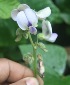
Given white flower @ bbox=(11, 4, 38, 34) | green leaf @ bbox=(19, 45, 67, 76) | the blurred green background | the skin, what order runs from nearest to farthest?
white flower @ bbox=(11, 4, 38, 34), the blurred green background, the skin, green leaf @ bbox=(19, 45, 67, 76)

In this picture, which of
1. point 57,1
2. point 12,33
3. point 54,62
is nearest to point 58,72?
point 54,62

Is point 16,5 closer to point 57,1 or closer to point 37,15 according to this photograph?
point 37,15

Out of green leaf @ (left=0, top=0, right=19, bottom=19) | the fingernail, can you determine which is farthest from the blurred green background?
the fingernail

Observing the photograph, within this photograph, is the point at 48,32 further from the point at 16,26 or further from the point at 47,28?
the point at 16,26

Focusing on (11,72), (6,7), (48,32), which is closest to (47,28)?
(48,32)

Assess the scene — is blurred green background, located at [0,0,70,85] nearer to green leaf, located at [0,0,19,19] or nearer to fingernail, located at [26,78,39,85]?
green leaf, located at [0,0,19,19]

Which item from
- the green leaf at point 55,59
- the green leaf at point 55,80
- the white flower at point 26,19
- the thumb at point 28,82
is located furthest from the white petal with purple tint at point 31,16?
the green leaf at point 55,59

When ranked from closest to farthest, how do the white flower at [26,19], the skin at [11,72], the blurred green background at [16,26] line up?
the white flower at [26,19] → the blurred green background at [16,26] → the skin at [11,72]

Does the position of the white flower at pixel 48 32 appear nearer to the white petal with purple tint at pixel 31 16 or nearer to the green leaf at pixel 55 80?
the white petal with purple tint at pixel 31 16
